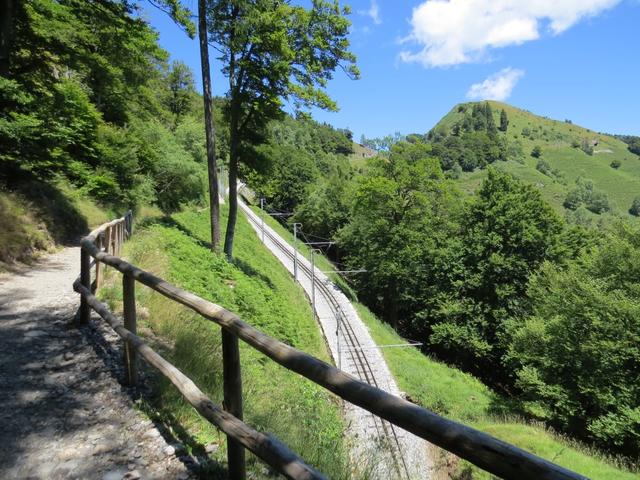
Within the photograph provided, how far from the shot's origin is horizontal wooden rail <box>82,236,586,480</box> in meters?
1.43

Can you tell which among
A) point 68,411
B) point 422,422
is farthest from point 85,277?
point 422,422

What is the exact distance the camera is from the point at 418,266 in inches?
1294

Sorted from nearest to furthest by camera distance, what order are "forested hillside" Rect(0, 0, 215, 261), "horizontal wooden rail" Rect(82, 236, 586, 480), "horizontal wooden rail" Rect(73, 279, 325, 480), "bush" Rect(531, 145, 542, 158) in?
1. "horizontal wooden rail" Rect(82, 236, 586, 480)
2. "horizontal wooden rail" Rect(73, 279, 325, 480)
3. "forested hillside" Rect(0, 0, 215, 261)
4. "bush" Rect(531, 145, 542, 158)

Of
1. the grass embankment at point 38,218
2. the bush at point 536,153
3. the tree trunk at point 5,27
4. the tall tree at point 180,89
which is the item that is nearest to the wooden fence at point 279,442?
the grass embankment at point 38,218

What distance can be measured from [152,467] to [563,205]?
5059 inches

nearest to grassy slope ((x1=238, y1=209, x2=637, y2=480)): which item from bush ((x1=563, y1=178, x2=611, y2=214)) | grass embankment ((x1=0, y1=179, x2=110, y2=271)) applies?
grass embankment ((x1=0, y1=179, x2=110, y2=271))

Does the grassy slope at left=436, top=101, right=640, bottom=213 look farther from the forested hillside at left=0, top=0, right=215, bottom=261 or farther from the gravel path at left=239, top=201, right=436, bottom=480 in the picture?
the forested hillside at left=0, top=0, right=215, bottom=261

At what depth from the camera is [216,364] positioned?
5.36m

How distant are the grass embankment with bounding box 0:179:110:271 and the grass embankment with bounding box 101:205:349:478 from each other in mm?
2189

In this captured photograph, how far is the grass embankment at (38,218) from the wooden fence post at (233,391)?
9009 mm

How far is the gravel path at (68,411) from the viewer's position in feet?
10.8

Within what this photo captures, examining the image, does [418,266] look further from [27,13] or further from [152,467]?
[152,467]

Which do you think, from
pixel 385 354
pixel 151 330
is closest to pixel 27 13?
pixel 151 330

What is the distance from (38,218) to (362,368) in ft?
50.9
